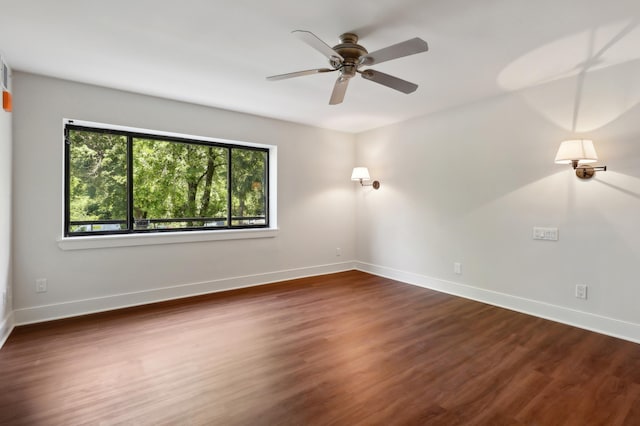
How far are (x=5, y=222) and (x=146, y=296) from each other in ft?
4.86

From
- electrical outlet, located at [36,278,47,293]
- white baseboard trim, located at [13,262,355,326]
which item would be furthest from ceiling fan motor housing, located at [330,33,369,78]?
electrical outlet, located at [36,278,47,293]

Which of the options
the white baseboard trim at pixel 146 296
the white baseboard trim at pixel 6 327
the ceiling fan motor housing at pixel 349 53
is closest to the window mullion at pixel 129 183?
the white baseboard trim at pixel 146 296

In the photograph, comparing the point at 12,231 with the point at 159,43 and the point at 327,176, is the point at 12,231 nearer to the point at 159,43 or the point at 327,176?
the point at 159,43

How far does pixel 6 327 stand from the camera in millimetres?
2820

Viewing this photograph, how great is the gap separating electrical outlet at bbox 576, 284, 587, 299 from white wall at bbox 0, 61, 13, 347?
5196 mm

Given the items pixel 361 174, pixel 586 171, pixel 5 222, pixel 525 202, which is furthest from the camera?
pixel 361 174

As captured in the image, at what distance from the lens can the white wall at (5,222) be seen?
2.70 m

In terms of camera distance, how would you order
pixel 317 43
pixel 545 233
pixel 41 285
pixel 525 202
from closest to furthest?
pixel 317 43 → pixel 41 285 → pixel 545 233 → pixel 525 202

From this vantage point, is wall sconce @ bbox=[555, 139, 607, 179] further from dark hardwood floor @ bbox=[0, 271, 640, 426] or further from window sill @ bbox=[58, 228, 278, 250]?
window sill @ bbox=[58, 228, 278, 250]

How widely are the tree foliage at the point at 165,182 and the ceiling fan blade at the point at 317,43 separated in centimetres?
266

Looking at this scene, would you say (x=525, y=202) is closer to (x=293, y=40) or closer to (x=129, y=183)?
(x=293, y=40)

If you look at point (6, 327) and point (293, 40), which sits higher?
point (293, 40)

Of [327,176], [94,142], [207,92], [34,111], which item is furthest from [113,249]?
[327,176]

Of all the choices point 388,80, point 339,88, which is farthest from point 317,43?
point 388,80
